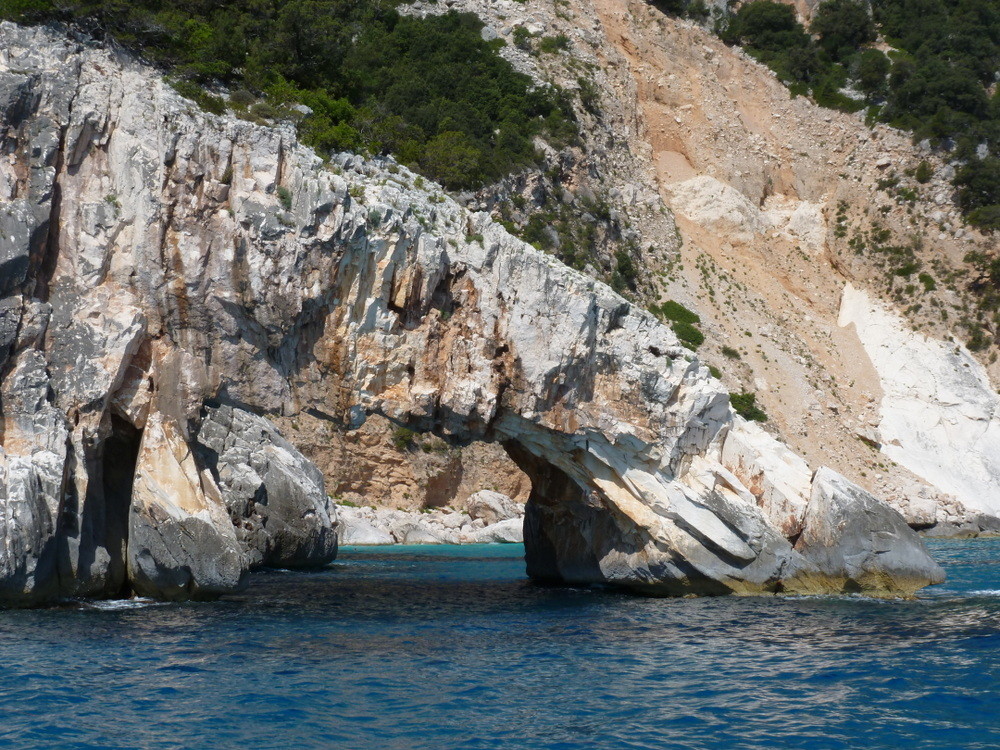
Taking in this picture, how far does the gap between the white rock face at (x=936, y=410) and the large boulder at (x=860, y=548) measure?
83.2 feet

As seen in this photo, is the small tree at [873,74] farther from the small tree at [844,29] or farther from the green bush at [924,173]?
the green bush at [924,173]

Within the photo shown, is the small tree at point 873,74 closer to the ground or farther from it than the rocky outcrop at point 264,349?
farther from it

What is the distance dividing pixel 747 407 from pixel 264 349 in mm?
28985

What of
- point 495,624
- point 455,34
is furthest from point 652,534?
point 455,34

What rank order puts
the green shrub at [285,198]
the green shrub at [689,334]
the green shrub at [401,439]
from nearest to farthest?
the green shrub at [285,198] < the green shrub at [689,334] < the green shrub at [401,439]

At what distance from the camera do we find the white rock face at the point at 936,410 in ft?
152

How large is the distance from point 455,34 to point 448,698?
5058 cm

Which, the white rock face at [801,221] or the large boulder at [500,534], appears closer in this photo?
the large boulder at [500,534]

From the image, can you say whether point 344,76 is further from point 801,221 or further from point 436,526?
point 801,221

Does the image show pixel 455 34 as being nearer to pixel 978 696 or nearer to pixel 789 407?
pixel 789 407

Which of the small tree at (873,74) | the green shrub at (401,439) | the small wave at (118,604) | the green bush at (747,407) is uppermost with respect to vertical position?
the small tree at (873,74)

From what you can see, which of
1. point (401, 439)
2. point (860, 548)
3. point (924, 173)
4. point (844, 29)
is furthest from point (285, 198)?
point (844, 29)

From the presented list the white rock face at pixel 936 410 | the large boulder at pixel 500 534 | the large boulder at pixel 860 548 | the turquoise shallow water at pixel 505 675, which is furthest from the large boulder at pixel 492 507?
the large boulder at pixel 860 548

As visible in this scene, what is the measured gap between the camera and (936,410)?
49.0m
